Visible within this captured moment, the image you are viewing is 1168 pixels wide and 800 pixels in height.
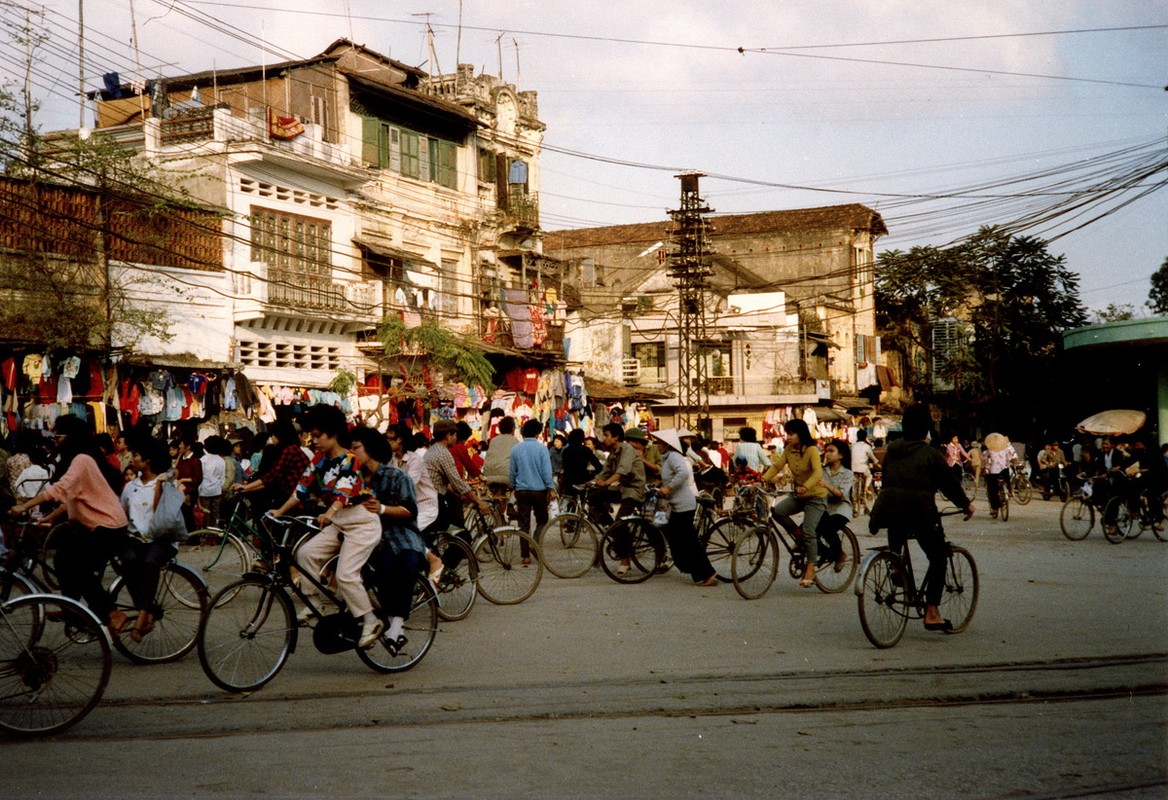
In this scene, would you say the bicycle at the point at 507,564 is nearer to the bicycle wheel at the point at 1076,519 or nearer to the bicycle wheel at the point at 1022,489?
the bicycle wheel at the point at 1076,519

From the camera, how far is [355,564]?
788cm

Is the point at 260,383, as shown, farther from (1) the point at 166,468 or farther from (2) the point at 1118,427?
(2) the point at 1118,427

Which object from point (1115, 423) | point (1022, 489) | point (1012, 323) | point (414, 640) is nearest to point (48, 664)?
point (414, 640)

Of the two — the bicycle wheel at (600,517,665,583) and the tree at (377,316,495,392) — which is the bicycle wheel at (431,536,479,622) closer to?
the bicycle wheel at (600,517,665,583)

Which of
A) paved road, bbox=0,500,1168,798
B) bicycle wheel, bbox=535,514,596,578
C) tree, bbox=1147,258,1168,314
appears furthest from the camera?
tree, bbox=1147,258,1168,314

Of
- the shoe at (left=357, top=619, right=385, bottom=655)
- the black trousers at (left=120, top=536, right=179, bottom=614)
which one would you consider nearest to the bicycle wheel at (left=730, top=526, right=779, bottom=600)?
the shoe at (left=357, top=619, right=385, bottom=655)

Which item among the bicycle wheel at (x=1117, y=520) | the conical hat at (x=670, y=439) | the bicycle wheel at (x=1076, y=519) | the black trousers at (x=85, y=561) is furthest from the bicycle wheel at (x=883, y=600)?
the bicycle wheel at (x=1076, y=519)

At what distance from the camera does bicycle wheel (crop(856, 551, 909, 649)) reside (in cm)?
900

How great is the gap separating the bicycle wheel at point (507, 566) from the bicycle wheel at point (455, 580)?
0.60 meters

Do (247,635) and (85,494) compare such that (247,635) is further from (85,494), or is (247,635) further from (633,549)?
(633,549)

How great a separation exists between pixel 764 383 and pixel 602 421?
14581mm

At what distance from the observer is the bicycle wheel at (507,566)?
1176 cm

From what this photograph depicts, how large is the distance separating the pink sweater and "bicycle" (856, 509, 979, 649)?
5.27 m

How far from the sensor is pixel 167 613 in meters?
8.66
